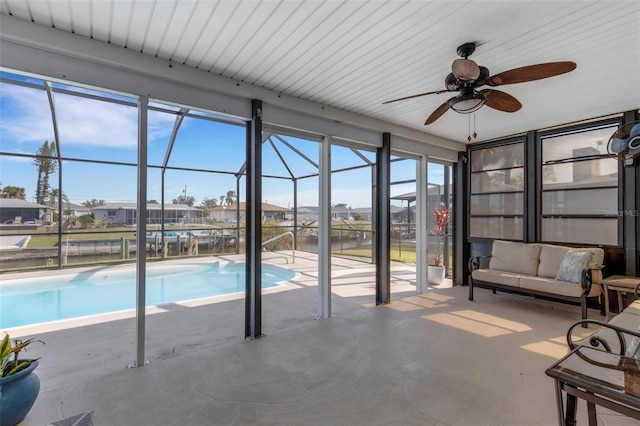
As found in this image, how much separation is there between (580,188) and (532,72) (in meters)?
3.44

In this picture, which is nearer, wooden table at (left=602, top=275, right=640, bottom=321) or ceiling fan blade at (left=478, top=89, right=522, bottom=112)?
ceiling fan blade at (left=478, top=89, right=522, bottom=112)

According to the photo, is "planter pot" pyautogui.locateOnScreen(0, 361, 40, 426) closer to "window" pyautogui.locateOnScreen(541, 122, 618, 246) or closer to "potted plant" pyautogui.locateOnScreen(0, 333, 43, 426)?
"potted plant" pyautogui.locateOnScreen(0, 333, 43, 426)

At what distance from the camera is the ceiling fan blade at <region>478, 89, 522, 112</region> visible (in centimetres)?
257

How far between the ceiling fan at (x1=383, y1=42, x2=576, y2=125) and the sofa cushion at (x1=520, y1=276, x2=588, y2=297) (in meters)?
2.56

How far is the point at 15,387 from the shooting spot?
1885 mm

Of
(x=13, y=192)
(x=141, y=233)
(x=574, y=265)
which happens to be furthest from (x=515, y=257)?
(x=13, y=192)

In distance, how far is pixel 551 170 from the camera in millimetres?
4875

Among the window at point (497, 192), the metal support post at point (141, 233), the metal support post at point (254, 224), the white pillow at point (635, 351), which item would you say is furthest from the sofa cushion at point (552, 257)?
the metal support post at point (141, 233)

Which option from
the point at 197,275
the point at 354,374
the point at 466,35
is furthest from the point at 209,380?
the point at 197,275

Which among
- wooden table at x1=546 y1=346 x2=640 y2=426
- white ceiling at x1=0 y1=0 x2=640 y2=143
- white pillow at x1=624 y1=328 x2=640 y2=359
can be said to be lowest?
wooden table at x1=546 y1=346 x2=640 y2=426

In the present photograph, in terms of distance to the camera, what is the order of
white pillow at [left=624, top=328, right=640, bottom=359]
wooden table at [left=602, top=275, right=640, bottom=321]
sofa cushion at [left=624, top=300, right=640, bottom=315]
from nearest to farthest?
white pillow at [left=624, top=328, right=640, bottom=359] < sofa cushion at [left=624, top=300, right=640, bottom=315] < wooden table at [left=602, top=275, right=640, bottom=321]

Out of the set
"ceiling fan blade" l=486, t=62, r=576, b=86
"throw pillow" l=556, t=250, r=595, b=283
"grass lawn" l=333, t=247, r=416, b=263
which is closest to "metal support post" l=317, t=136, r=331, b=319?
"ceiling fan blade" l=486, t=62, r=576, b=86

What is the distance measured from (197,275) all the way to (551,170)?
7190 mm

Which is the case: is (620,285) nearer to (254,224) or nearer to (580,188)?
(580,188)
